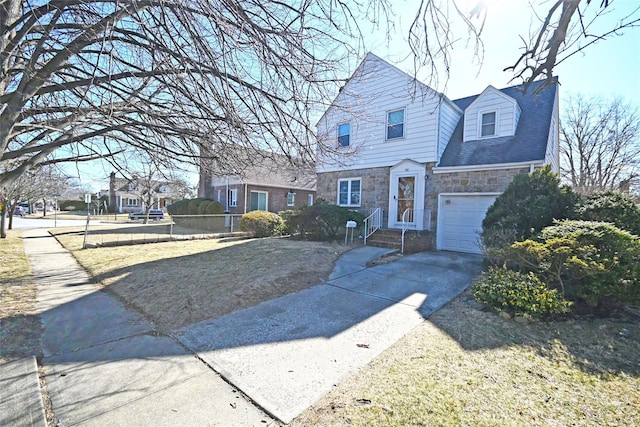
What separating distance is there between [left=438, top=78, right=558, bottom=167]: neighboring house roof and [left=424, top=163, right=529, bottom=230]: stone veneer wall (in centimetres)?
32

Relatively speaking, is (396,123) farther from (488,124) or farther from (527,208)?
(527,208)

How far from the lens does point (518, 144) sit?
31.6ft

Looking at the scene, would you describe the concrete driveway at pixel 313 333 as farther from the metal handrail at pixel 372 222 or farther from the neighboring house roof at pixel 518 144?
the neighboring house roof at pixel 518 144

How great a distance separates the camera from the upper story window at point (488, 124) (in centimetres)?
1050

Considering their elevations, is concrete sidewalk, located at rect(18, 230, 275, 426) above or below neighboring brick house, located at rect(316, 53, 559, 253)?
below

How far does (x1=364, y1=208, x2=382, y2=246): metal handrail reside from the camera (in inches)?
446

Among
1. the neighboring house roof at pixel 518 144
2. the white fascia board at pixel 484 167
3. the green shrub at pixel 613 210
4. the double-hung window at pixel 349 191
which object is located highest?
the neighboring house roof at pixel 518 144

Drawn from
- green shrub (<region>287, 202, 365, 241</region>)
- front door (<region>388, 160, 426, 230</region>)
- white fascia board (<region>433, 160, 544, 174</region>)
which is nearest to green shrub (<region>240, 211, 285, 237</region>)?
green shrub (<region>287, 202, 365, 241</region>)

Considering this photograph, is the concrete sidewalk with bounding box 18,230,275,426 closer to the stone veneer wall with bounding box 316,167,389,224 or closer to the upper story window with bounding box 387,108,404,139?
the stone veneer wall with bounding box 316,167,389,224

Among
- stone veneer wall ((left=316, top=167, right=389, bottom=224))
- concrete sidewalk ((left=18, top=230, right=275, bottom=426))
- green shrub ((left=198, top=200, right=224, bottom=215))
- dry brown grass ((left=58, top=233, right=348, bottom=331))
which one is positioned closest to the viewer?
concrete sidewalk ((left=18, top=230, right=275, bottom=426))

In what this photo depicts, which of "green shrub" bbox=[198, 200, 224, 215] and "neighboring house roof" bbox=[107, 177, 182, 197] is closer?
"neighboring house roof" bbox=[107, 177, 182, 197]

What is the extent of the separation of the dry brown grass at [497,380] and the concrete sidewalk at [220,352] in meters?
0.29

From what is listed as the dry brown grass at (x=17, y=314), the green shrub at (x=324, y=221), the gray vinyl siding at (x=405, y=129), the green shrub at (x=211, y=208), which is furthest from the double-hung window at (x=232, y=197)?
the dry brown grass at (x=17, y=314)

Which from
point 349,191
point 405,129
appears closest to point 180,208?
point 349,191
